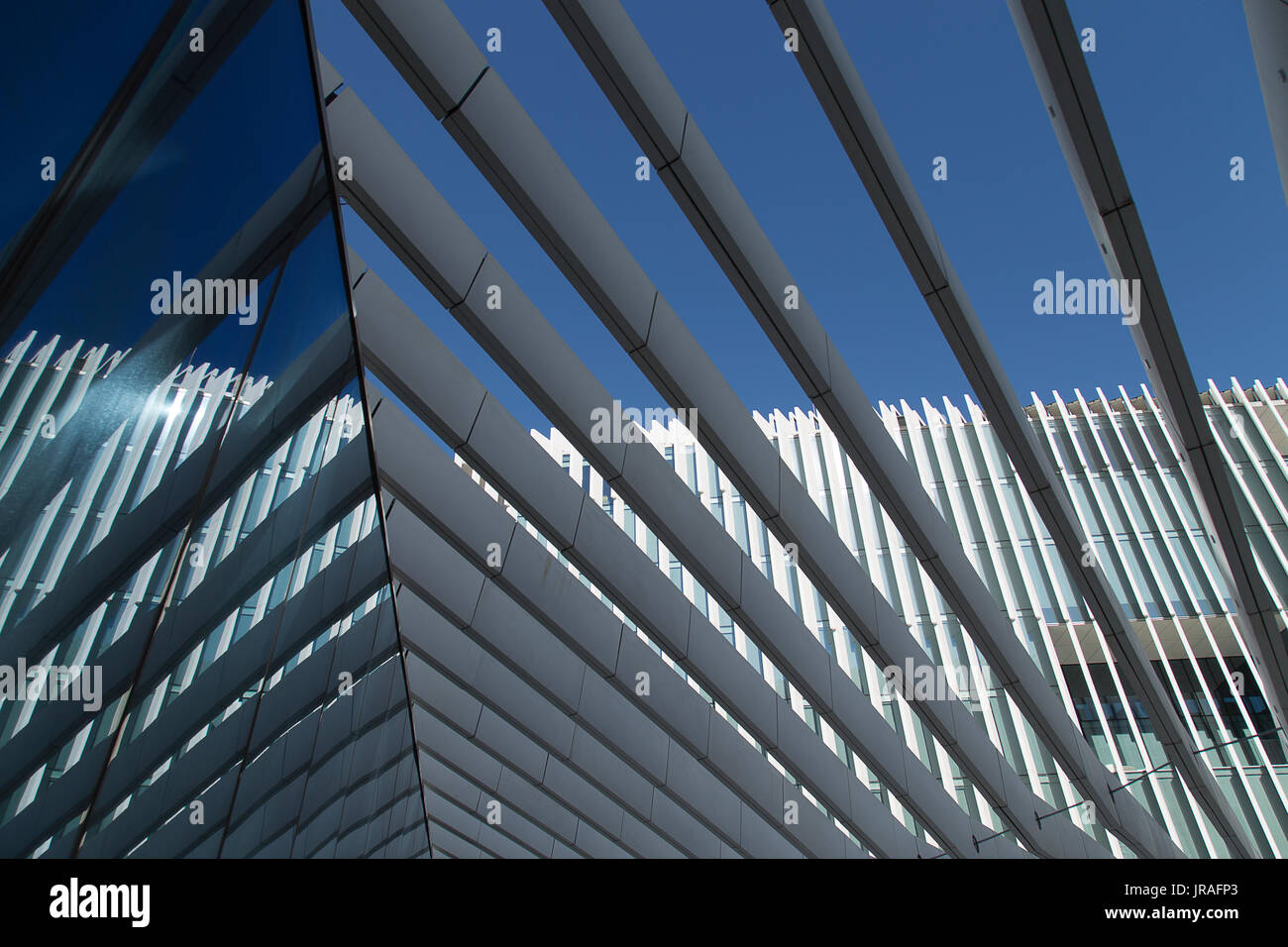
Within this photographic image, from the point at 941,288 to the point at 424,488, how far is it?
15.7 feet

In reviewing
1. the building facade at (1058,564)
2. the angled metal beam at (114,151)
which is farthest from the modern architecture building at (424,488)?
the building facade at (1058,564)

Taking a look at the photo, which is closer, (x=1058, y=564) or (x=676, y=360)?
(x=676, y=360)

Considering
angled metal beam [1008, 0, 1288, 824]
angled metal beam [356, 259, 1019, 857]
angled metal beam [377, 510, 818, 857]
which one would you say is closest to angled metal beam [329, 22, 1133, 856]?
angled metal beam [356, 259, 1019, 857]

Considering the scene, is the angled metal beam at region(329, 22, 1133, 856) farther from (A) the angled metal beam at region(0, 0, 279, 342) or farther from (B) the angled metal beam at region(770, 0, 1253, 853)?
(A) the angled metal beam at region(0, 0, 279, 342)

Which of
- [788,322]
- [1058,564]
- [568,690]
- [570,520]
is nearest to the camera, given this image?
[788,322]

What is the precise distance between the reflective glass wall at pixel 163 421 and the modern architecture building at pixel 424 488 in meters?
0.02

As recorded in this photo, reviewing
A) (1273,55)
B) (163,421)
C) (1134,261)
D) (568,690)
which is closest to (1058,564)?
(568,690)

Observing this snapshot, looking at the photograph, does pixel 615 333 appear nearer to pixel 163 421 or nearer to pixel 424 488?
pixel 424 488

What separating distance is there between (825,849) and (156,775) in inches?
525

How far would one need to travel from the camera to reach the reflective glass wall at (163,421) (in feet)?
6.06

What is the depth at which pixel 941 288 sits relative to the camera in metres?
7.45

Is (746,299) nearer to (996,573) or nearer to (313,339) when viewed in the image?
(313,339)
